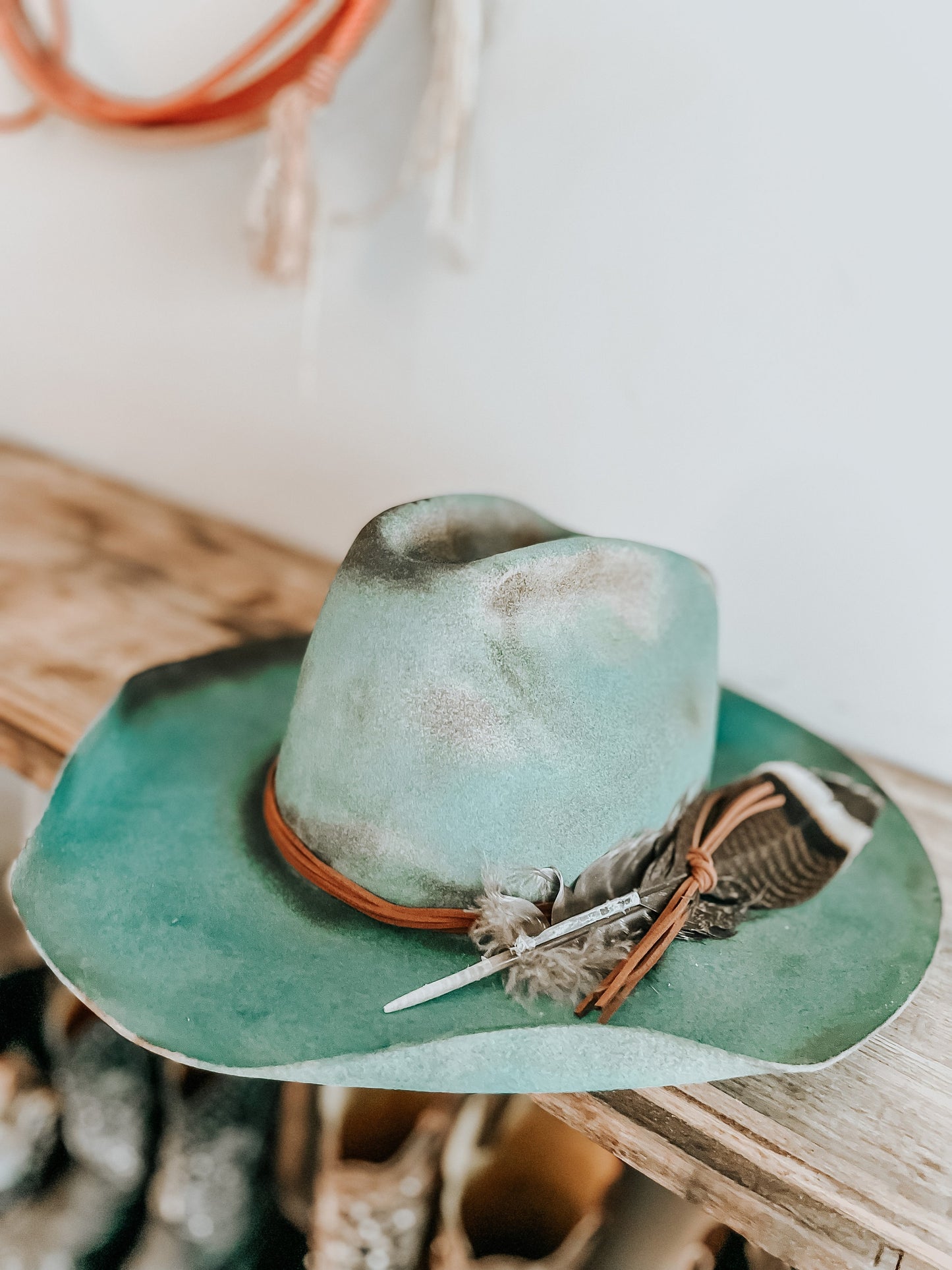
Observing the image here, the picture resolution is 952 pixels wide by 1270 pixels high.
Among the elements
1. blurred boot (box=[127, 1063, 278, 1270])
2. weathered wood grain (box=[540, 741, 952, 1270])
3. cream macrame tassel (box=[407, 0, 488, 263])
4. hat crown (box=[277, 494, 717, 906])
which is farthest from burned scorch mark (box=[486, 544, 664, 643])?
cream macrame tassel (box=[407, 0, 488, 263])

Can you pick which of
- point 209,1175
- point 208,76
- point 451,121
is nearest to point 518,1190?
point 209,1175

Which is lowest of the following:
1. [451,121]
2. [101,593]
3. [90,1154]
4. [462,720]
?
[90,1154]

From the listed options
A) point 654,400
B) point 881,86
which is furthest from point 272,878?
point 881,86

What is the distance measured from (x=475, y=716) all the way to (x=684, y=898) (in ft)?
0.58

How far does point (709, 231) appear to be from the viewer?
86cm

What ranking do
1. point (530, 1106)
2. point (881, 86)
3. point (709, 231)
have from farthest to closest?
point (709, 231) → point (881, 86) → point (530, 1106)

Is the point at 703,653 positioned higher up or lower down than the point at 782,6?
lower down

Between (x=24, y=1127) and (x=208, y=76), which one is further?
(x=208, y=76)

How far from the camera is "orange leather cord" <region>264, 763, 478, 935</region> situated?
58 cm

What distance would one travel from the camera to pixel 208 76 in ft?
3.55

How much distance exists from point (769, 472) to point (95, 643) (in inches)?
26.3

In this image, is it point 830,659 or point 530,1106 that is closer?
point 530,1106

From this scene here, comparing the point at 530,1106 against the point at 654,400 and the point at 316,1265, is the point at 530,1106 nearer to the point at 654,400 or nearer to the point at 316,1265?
the point at 316,1265

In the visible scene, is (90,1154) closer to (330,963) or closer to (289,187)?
(330,963)
